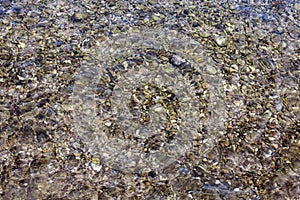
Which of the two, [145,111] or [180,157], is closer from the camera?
[180,157]

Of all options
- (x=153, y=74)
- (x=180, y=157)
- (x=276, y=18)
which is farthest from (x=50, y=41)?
(x=276, y=18)

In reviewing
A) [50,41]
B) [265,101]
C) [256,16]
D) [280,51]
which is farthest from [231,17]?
[50,41]

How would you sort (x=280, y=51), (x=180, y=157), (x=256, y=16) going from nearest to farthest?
1. (x=180, y=157)
2. (x=280, y=51)
3. (x=256, y=16)

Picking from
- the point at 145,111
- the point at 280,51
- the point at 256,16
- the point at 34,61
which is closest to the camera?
the point at 145,111

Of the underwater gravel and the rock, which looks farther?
the rock

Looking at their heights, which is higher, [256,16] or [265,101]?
[256,16]

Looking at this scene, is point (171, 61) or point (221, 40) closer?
point (171, 61)

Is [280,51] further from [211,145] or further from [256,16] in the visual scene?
[211,145]

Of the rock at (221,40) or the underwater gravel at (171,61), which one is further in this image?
the rock at (221,40)

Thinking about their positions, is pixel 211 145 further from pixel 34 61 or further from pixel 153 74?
pixel 34 61
